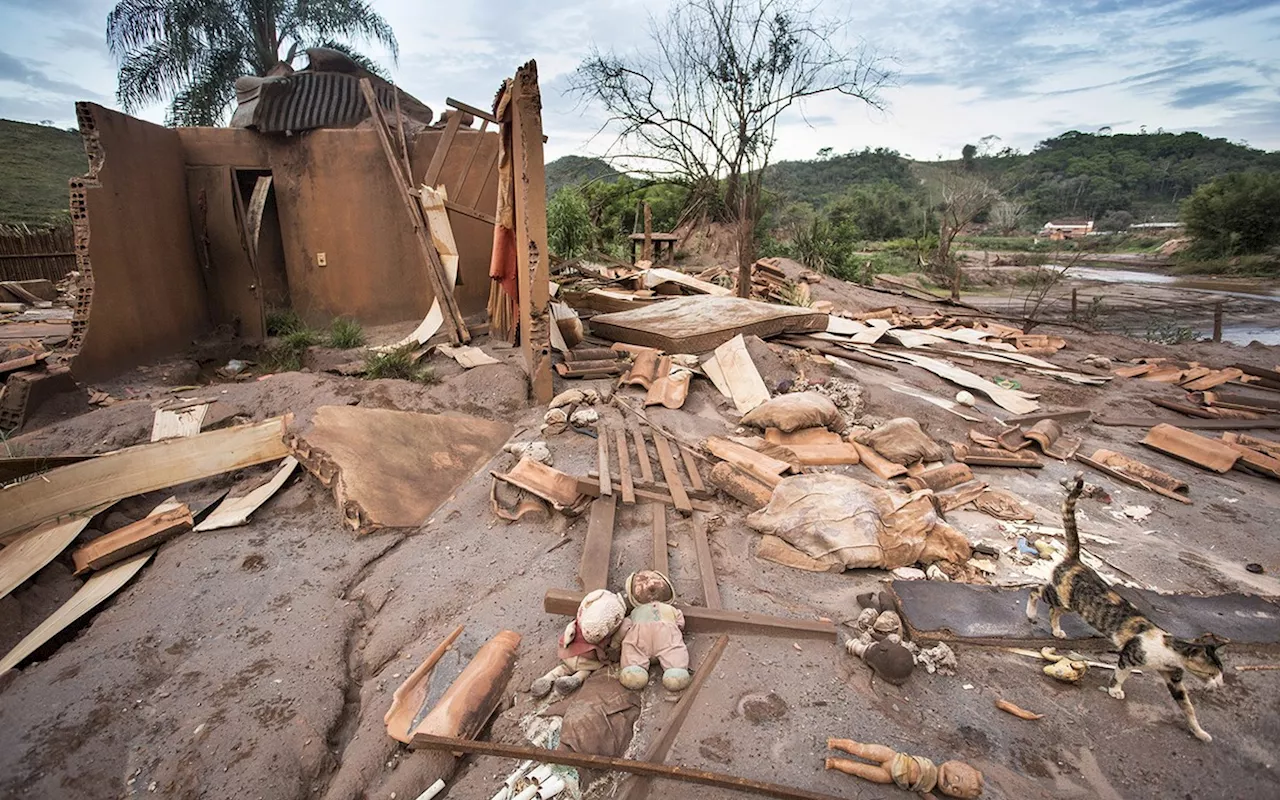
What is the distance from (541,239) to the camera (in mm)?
5238

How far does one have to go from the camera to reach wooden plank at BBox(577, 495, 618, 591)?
307cm

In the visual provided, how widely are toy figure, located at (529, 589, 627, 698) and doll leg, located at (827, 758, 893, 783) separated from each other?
0.98m

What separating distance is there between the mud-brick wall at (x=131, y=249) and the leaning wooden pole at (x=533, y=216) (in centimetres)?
421

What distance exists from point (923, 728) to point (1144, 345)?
1040 cm

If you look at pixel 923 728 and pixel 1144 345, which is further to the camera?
pixel 1144 345

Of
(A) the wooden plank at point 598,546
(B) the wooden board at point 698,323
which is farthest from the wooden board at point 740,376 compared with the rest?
(A) the wooden plank at point 598,546

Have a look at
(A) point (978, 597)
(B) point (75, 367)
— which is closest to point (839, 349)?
(A) point (978, 597)

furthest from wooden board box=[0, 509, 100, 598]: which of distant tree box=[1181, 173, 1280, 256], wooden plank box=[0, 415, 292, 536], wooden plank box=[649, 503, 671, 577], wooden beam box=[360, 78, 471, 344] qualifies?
distant tree box=[1181, 173, 1280, 256]

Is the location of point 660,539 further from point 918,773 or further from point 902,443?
point 902,443

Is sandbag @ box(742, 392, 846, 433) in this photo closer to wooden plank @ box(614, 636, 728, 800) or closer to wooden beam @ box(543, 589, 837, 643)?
wooden beam @ box(543, 589, 837, 643)

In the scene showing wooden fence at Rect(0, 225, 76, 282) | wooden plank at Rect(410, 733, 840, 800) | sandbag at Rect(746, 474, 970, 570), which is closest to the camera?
wooden plank at Rect(410, 733, 840, 800)

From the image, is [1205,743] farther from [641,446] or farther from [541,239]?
[541,239]

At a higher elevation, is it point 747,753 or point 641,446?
point 641,446

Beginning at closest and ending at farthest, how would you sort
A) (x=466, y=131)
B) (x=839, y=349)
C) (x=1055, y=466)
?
(x=1055, y=466), (x=839, y=349), (x=466, y=131)
